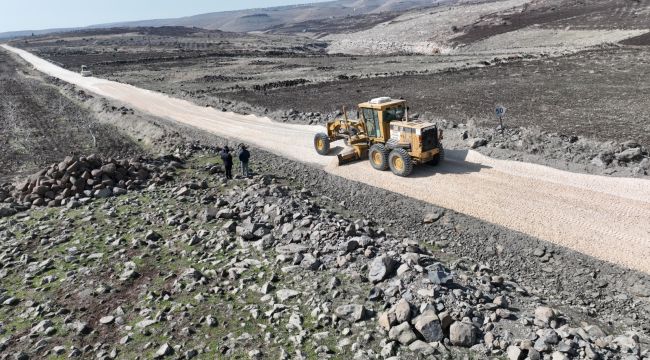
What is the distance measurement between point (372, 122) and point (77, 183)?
12.5 metres

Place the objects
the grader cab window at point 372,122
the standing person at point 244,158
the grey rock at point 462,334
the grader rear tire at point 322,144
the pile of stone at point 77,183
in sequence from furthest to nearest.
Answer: the grader rear tire at point 322,144 < the grader cab window at point 372,122 < the standing person at point 244,158 < the pile of stone at point 77,183 < the grey rock at point 462,334

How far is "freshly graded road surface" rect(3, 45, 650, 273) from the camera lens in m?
13.2

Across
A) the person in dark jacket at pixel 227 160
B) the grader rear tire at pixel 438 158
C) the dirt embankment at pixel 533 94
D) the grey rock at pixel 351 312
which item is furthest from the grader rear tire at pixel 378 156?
the dirt embankment at pixel 533 94

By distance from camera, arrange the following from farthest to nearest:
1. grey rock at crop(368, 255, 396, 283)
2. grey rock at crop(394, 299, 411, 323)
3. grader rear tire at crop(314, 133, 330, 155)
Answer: grader rear tire at crop(314, 133, 330, 155) → grey rock at crop(368, 255, 396, 283) → grey rock at crop(394, 299, 411, 323)

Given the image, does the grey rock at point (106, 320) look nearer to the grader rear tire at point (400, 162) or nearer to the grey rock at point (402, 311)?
the grey rock at point (402, 311)

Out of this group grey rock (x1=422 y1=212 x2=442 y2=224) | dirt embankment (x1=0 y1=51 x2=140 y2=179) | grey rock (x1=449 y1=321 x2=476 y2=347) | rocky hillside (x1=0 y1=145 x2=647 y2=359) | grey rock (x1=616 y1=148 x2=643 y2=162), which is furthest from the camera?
dirt embankment (x1=0 y1=51 x2=140 y2=179)

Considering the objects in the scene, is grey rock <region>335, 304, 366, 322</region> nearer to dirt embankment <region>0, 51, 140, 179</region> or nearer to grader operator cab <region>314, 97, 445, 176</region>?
grader operator cab <region>314, 97, 445, 176</region>

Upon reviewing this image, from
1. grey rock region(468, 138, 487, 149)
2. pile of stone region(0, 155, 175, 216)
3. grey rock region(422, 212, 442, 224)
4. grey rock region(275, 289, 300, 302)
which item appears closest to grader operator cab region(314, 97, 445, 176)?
grey rock region(468, 138, 487, 149)

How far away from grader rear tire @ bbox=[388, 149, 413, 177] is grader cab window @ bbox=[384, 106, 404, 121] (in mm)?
1906

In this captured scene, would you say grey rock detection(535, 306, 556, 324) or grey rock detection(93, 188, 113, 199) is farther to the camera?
grey rock detection(93, 188, 113, 199)

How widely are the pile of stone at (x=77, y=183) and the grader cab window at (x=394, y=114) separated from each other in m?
9.68

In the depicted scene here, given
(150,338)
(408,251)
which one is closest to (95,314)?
(150,338)

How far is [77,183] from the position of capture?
61.5ft

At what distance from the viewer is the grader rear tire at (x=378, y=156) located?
1962 centimetres
